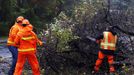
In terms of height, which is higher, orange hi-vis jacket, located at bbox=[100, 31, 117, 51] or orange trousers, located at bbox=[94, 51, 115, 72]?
orange hi-vis jacket, located at bbox=[100, 31, 117, 51]

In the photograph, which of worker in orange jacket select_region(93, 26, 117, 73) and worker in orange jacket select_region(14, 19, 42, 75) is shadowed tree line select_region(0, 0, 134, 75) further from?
worker in orange jacket select_region(14, 19, 42, 75)

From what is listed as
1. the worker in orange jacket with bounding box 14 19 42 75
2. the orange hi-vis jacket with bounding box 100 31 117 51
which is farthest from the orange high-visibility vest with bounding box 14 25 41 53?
the orange hi-vis jacket with bounding box 100 31 117 51

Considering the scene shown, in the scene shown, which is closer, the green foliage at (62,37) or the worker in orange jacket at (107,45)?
the worker in orange jacket at (107,45)

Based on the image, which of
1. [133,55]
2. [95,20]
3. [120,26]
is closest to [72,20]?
[95,20]

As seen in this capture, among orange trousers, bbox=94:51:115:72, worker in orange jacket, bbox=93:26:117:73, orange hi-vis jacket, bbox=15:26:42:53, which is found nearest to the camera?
orange hi-vis jacket, bbox=15:26:42:53

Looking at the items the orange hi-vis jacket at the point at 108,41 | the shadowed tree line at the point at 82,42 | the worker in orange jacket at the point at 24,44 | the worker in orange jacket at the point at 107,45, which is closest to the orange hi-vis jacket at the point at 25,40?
the worker in orange jacket at the point at 24,44

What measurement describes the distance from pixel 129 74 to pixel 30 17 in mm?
17524

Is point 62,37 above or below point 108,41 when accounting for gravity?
above

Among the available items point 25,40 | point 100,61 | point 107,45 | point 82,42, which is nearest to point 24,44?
point 25,40

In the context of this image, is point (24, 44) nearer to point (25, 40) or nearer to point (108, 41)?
point (25, 40)

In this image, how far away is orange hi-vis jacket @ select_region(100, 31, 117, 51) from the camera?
11.0 meters

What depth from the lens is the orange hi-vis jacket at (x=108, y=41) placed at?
36.2ft

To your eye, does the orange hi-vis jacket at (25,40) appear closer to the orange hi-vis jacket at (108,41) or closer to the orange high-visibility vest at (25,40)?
the orange high-visibility vest at (25,40)

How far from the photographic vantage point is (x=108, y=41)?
36.3 feet
